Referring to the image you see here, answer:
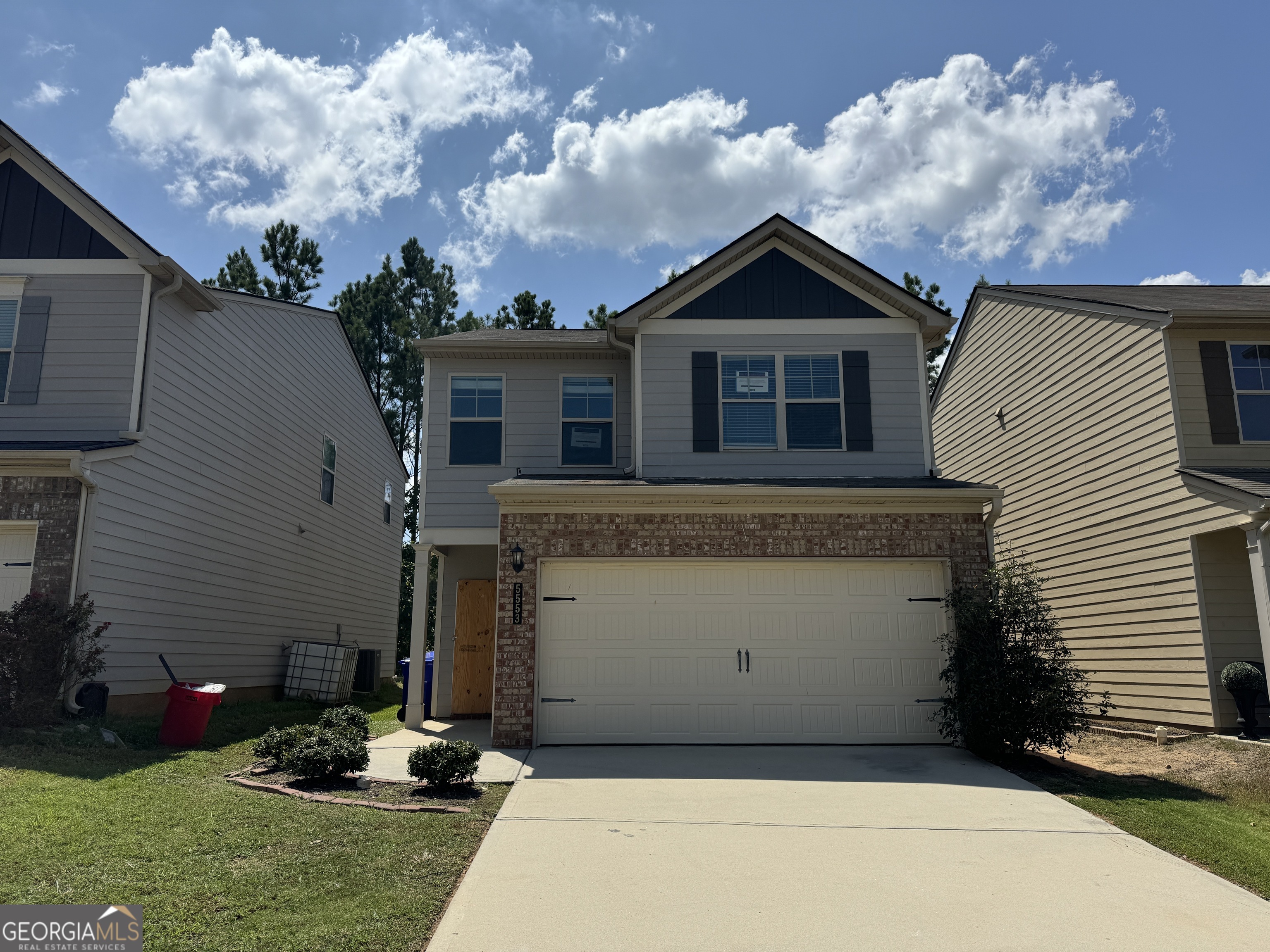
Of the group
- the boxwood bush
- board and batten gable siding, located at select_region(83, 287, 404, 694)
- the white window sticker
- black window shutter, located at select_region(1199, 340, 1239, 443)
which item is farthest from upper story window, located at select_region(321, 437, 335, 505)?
black window shutter, located at select_region(1199, 340, 1239, 443)

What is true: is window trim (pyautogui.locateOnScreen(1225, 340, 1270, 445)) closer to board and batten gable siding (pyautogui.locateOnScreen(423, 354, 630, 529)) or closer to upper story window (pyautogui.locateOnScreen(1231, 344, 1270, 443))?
upper story window (pyautogui.locateOnScreen(1231, 344, 1270, 443))

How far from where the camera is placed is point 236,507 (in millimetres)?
14086

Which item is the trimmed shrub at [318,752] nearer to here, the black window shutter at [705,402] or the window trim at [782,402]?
the black window shutter at [705,402]

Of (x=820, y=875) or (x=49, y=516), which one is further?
(x=49, y=516)

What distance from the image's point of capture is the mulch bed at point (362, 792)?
6828mm

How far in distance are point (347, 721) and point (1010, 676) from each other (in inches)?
276

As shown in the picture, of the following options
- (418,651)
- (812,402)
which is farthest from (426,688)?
(812,402)

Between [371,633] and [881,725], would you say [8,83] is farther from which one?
[881,725]

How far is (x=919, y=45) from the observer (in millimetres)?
12320

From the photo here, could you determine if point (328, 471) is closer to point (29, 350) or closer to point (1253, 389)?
point (29, 350)

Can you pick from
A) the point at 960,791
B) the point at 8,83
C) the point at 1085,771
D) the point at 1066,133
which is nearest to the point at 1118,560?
the point at 1085,771

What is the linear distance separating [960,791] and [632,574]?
14.5ft

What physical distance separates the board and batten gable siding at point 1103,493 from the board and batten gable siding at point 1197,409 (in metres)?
0.20

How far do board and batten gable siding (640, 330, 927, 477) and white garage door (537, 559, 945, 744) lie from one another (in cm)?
182
